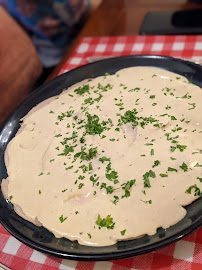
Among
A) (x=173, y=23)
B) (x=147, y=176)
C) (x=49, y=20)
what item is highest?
(x=147, y=176)

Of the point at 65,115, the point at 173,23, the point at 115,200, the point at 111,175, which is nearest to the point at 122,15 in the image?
the point at 173,23

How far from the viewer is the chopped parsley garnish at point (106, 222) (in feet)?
3.32

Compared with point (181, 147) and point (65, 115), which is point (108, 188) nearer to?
point (181, 147)

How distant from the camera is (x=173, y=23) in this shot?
217 centimetres

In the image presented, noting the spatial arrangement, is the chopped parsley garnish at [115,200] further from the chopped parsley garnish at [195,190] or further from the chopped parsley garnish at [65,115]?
the chopped parsley garnish at [65,115]

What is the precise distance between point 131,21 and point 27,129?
4.12ft

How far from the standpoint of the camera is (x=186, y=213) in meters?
1.00

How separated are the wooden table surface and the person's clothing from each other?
40 centimetres

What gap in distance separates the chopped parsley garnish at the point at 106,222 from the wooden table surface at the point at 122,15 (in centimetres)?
138

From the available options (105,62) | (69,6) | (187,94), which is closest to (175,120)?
(187,94)

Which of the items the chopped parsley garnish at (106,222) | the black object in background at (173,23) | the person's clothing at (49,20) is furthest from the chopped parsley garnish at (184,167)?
the person's clothing at (49,20)

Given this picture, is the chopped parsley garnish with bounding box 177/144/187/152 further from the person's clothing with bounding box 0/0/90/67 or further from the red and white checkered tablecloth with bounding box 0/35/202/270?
the person's clothing with bounding box 0/0/90/67

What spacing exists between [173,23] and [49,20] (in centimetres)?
110

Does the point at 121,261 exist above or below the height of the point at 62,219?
below
